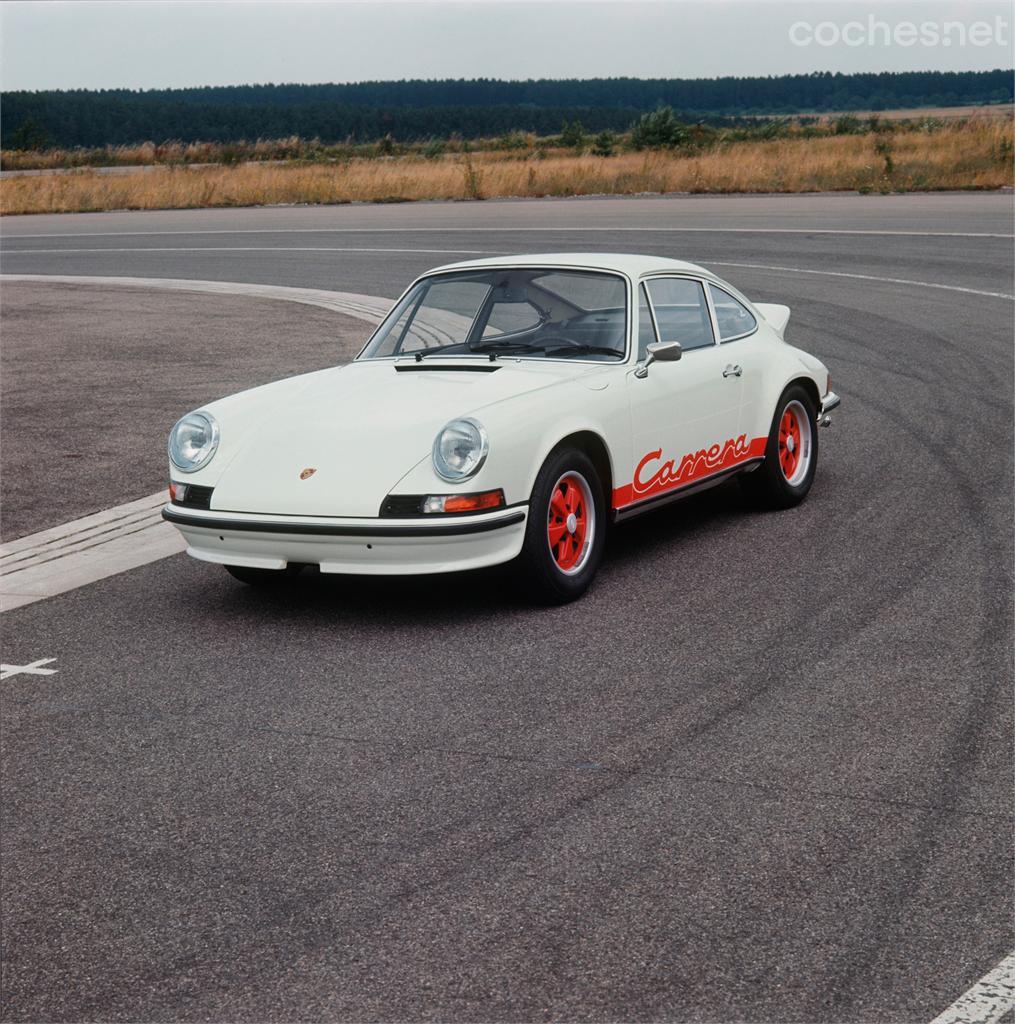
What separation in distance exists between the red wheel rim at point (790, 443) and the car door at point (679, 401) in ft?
1.98

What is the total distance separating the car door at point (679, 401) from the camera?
22.7 feet

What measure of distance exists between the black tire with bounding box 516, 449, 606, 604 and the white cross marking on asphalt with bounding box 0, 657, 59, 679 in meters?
1.90

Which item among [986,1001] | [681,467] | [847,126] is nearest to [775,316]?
[681,467]

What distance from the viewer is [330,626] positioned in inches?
247

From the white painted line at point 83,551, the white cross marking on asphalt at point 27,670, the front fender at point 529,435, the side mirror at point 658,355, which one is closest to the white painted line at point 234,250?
the white painted line at point 83,551

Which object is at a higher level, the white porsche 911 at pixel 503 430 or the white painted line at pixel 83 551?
the white porsche 911 at pixel 503 430

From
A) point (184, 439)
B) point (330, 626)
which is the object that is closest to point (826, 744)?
point (330, 626)

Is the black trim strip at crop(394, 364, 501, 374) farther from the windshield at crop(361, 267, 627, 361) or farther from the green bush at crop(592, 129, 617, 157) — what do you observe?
the green bush at crop(592, 129, 617, 157)

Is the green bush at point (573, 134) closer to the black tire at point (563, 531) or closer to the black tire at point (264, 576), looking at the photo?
the black tire at point (264, 576)

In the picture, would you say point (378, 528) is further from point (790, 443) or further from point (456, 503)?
point (790, 443)

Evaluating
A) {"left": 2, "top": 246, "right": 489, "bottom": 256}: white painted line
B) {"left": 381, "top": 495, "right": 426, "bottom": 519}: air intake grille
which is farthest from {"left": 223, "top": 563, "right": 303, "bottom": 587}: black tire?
{"left": 2, "top": 246, "right": 489, "bottom": 256}: white painted line

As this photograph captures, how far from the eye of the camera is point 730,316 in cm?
794

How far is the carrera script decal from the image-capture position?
6879mm

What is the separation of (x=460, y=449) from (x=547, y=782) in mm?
1886
